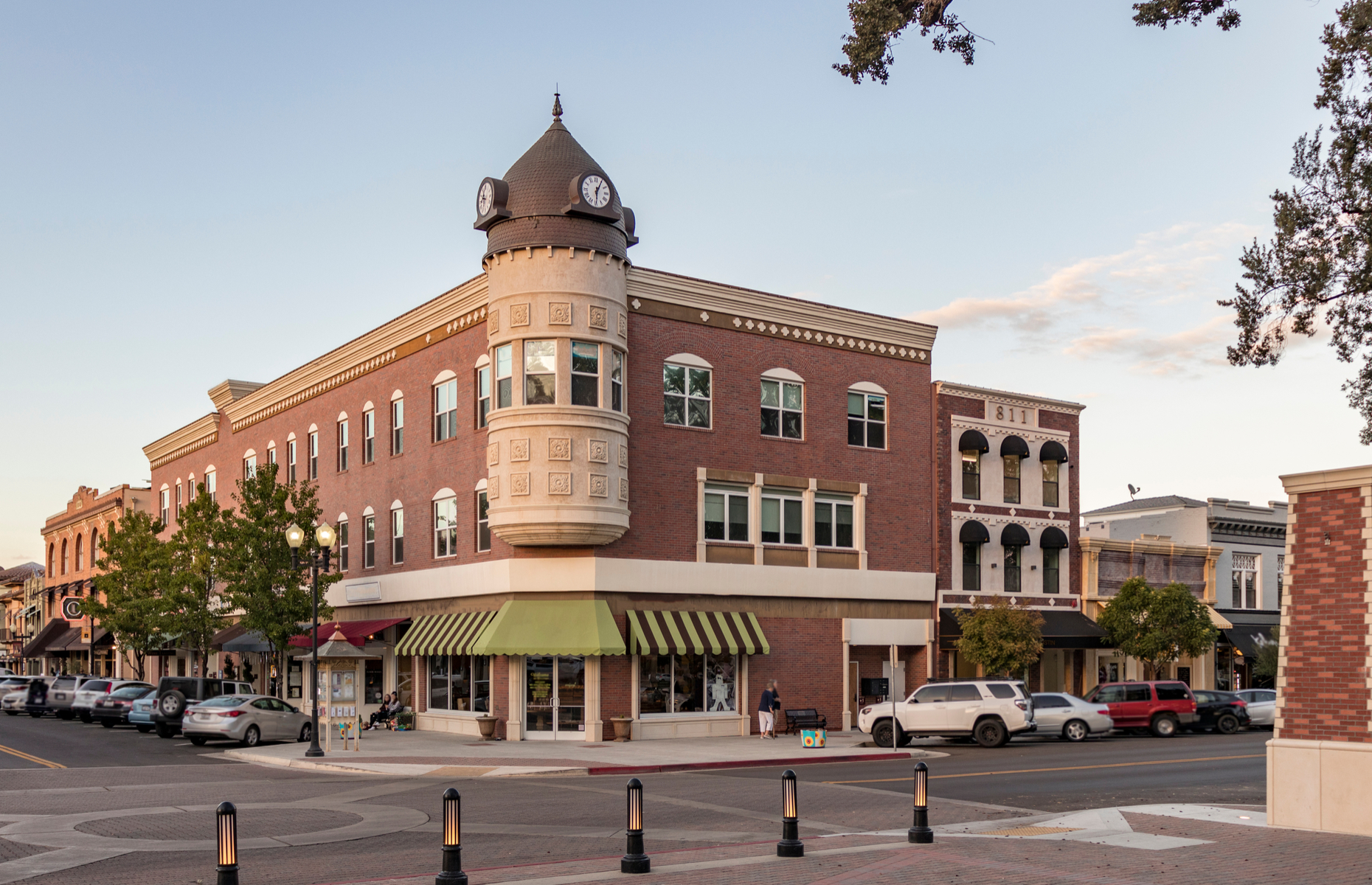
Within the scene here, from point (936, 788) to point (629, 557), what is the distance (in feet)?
47.5

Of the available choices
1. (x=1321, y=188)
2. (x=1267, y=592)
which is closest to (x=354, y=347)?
(x=1321, y=188)

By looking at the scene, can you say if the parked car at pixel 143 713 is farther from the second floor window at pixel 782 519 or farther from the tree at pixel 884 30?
the tree at pixel 884 30

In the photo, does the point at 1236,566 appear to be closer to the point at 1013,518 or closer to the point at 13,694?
the point at 1013,518

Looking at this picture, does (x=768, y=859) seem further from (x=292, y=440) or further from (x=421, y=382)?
(x=292, y=440)

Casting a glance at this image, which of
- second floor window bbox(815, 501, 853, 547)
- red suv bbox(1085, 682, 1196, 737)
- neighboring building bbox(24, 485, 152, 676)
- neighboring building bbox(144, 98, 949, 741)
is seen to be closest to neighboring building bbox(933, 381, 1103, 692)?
neighboring building bbox(144, 98, 949, 741)

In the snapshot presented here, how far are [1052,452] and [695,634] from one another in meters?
16.4

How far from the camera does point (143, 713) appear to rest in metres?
38.6

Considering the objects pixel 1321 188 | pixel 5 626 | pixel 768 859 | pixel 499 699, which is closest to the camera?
pixel 768 859

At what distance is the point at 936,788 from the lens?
21.5 metres

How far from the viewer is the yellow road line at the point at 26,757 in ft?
87.9

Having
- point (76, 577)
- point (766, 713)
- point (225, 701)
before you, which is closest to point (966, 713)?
point (766, 713)

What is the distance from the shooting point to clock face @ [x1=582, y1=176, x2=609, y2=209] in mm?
33562

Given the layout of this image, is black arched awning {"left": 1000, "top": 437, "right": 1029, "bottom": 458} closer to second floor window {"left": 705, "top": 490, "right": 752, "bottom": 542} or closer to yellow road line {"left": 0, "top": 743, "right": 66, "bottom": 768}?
second floor window {"left": 705, "top": 490, "right": 752, "bottom": 542}

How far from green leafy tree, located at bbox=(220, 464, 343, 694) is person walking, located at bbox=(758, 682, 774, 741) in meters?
14.2
